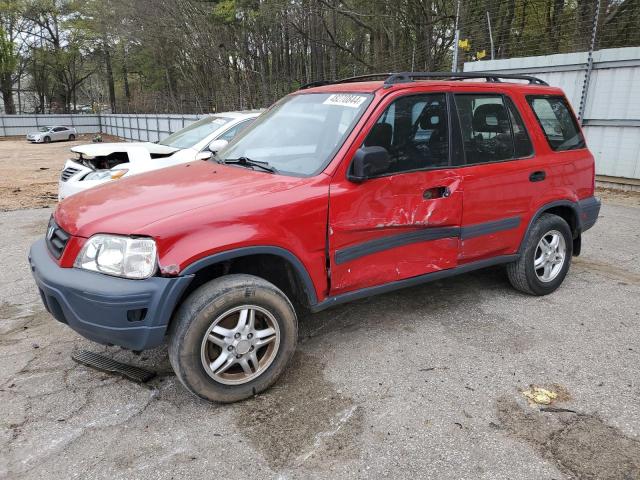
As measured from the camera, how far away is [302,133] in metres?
3.55

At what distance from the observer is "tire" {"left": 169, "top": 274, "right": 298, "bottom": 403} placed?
106 inches

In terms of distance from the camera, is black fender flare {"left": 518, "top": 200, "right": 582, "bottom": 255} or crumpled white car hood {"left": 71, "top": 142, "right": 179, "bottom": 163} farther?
crumpled white car hood {"left": 71, "top": 142, "right": 179, "bottom": 163}

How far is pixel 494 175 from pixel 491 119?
0.47 m

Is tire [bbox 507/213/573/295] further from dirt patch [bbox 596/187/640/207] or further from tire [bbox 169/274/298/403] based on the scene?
dirt patch [bbox 596/187/640/207]

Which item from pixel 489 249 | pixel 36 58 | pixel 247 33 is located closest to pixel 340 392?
pixel 489 249

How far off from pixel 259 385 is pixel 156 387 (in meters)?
0.68

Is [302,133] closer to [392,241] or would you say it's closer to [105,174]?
[392,241]

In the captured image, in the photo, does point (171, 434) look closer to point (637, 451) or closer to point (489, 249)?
point (637, 451)

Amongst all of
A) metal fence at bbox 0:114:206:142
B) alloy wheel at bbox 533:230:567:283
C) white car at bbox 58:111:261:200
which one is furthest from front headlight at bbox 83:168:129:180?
metal fence at bbox 0:114:206:142

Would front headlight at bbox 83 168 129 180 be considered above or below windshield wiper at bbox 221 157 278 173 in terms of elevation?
below

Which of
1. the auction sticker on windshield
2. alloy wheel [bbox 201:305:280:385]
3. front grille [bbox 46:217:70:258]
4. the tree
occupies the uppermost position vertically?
the tree

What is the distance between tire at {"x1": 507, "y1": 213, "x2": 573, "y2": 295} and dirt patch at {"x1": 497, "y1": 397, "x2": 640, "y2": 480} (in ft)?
5.58

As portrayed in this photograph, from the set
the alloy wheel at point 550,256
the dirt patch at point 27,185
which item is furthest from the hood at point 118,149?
the alloy wheel at point 550,256

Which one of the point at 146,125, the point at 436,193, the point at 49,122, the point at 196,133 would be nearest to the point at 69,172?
the point at 196,133
